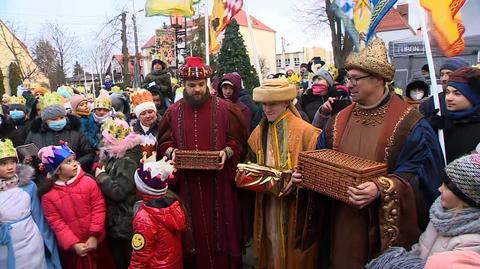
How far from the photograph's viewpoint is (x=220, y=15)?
8469 millimetres

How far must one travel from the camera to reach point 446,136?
381cm

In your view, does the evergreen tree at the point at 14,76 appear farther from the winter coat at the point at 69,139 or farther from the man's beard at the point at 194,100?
the man's beard at the point at 194,100

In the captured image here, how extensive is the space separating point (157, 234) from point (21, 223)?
111cm

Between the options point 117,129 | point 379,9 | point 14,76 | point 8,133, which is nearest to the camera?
point 117,129

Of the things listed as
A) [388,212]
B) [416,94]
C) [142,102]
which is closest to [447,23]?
[416,94]

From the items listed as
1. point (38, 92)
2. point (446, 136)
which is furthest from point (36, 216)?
point (38, 92)

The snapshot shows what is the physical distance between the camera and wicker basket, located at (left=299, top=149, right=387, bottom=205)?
2574 millimetres

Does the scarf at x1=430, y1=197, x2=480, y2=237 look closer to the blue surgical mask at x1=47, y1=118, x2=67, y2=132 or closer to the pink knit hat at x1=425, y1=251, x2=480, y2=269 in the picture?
the pink knit hat at x1=425, y1=251, x2=480, y2=269

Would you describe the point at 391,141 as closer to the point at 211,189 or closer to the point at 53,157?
the point at 211,189

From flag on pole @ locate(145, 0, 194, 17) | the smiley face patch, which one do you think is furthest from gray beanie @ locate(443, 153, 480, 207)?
flag on pole @ locate(145, 0, 194, 17)

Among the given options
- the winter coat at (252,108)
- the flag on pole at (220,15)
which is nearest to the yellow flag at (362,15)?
the winter coat at (252,108)

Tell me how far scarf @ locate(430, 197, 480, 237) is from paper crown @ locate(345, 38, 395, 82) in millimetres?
981

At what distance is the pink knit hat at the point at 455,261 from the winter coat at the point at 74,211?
110 inches

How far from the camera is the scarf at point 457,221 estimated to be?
83.9 inches
